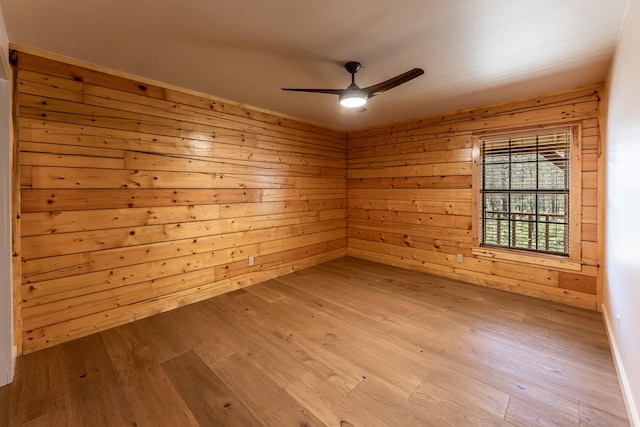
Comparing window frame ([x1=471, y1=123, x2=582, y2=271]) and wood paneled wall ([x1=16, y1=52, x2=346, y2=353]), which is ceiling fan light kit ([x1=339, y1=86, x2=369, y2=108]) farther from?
window frame ([x1=471, y1=123, x2=582, y2=271])

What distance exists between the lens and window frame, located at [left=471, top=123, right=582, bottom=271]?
10.1 ft

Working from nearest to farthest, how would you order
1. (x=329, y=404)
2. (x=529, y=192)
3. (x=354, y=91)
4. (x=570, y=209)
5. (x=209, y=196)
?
(x=329, y=404), (x=354, y=91), (x=570, y=209), (x=209, y=196), (x=529, y=192)

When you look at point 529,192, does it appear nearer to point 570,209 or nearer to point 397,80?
point 570,209

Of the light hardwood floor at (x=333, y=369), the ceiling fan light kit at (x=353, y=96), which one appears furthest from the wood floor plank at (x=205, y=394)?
the ceiling fan light kit at (x=353, y=96)

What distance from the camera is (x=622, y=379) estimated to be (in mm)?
1827

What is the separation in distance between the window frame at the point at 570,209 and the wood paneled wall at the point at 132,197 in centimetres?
275

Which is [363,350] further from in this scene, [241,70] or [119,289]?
[241,70]

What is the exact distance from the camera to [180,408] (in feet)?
5.59

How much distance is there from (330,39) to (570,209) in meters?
3.22

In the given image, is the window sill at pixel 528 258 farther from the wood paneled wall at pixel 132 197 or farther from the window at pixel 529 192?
the wood paneled wall at pixel 132 197

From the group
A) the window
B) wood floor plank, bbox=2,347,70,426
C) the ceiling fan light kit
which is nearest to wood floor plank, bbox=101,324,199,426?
wood floor plank, bbox=2,347,70,426

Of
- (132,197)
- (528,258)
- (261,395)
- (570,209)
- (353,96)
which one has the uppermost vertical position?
(353,96)

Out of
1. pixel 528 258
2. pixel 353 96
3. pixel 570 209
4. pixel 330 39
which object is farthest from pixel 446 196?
pixel 330 39

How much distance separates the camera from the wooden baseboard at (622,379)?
1505mm
